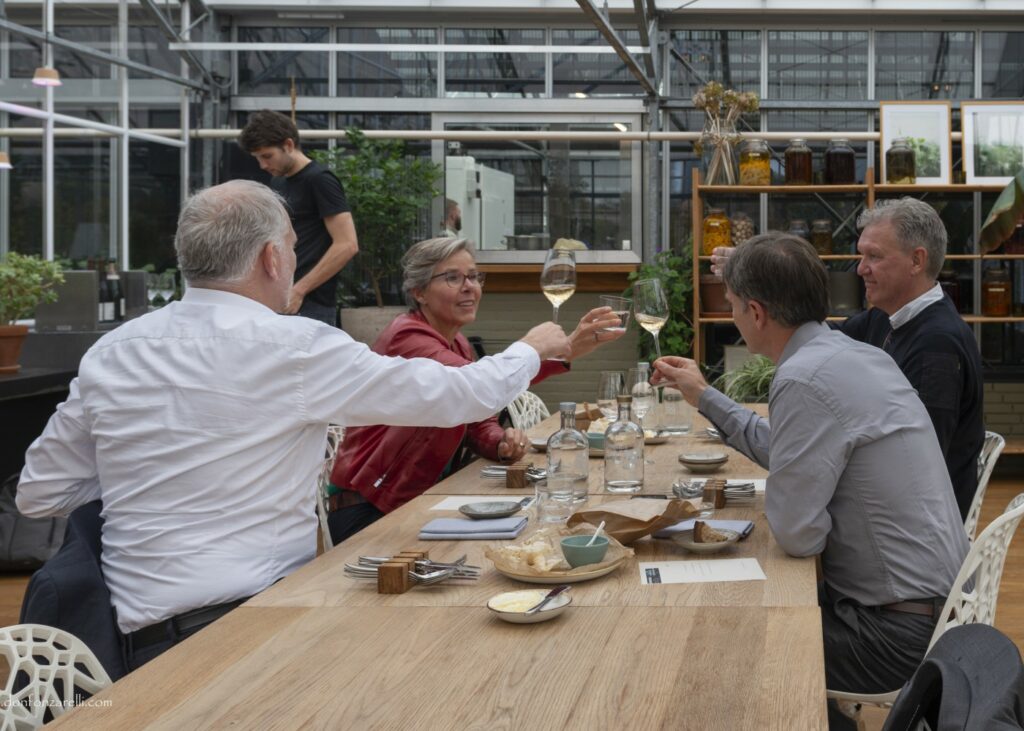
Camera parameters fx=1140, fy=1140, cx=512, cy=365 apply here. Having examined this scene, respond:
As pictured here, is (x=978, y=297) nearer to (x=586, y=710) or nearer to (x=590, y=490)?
(x=590, y=490)

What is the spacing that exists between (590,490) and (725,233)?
5.71 metres

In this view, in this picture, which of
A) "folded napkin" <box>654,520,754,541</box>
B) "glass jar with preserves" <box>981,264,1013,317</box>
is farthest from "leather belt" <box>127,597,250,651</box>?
"glass jar with preserves" <box>981,264,1013,317</box>

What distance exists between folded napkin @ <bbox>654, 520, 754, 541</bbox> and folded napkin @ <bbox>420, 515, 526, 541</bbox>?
0.97 ft

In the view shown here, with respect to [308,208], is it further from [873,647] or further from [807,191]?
[807,191]

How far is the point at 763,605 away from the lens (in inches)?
69.3

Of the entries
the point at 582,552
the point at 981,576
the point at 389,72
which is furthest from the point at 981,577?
the point at 389,72

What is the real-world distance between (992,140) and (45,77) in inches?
263

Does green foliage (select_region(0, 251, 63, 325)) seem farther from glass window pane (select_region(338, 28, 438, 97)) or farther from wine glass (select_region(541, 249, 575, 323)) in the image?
glass window pane (select_region(338, 28, 438, 97))

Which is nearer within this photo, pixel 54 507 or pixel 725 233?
pixel 54 507

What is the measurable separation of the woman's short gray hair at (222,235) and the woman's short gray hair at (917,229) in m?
2.24

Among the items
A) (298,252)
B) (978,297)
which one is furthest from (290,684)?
(978,297)

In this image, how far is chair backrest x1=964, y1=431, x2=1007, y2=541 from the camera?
3.17 meters

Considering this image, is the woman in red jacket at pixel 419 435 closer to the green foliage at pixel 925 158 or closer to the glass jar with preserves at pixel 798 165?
the glass jar with preserves at pixel 798 165

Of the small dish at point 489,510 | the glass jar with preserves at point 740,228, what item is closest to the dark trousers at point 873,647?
the small dish at point 489,510
